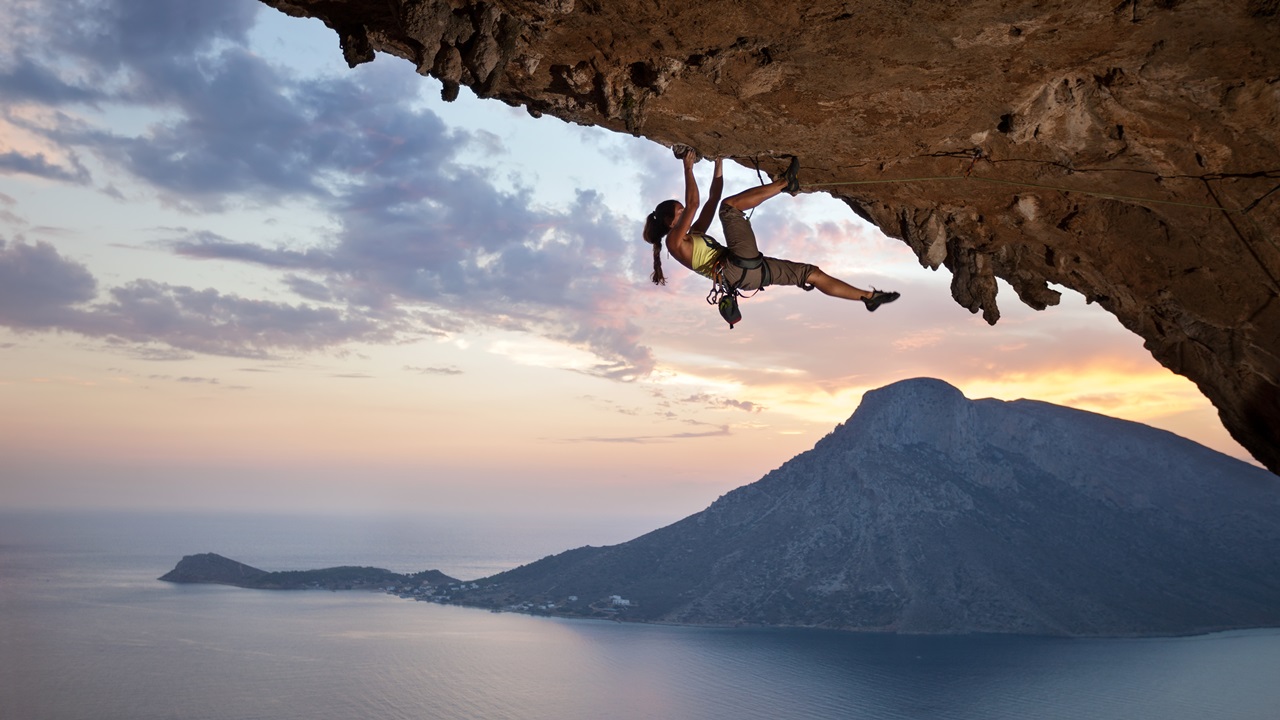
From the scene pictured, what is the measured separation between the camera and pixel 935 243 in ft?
20.9

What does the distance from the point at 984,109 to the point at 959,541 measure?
84.8 meters

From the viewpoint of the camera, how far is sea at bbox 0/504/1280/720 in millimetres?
54562

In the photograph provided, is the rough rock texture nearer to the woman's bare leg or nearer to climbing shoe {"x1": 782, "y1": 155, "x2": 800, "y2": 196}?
climbing shoe {"x1": 782, "y1": 155, "x2": 800, "y2": 196}

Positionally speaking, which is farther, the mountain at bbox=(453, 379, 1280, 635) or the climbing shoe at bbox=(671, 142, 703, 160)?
the mountain at bbox=(453, 379, 1280, 635)

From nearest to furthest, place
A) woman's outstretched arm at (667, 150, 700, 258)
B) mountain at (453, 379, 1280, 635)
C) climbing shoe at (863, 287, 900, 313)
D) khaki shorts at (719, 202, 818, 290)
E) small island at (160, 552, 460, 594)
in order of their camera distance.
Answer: woman's outstretched arm at (667, 150, 700, 258)
khaki shorts at (719, 202, 818, 290)
climbing shoe at (863, 287, 900, 313)
mountain at (453, 379, 1280, 635)
small island at (160, 552, 460, 594)

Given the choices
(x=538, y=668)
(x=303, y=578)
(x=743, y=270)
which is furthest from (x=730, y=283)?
(x=303, y=578)

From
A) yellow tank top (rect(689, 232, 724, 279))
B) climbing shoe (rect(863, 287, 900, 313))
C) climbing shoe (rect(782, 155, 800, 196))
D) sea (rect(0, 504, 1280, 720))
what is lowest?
sea (rect(0, 504, 1280, 720))

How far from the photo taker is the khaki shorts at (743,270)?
5.17 meters

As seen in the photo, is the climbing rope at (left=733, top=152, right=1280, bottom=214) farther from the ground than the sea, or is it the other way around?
the climbing rope at (left=733, top=152, right=1280, bottom=214)

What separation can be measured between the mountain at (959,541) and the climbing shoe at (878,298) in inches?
2998

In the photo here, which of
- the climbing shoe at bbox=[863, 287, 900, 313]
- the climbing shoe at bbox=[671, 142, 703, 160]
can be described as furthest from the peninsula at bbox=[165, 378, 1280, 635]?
the climbing shoe at bbox=[671, 142, 703, 160]

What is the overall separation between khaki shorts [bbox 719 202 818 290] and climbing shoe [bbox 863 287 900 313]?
17.3 inches

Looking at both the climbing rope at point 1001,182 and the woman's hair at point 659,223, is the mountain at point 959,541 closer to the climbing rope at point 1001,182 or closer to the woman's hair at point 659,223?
the climbing rope at point 1001,182

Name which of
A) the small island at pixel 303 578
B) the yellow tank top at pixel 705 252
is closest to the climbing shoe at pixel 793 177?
the yellow tank top at pixel 705 252
